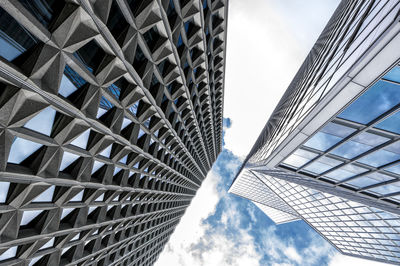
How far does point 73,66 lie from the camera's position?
7.96 m

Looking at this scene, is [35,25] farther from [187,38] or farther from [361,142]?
[361,142]

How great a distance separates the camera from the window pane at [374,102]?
30.9ft

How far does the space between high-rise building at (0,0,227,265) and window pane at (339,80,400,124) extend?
10875 millimetres

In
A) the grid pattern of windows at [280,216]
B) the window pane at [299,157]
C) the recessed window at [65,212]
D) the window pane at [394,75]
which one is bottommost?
the recessed window at [65,212]

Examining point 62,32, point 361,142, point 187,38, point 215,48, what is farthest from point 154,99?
point 361,142

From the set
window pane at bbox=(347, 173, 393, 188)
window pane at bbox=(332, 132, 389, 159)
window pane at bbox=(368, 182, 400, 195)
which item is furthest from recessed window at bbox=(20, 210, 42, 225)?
window pane at bbox=(368, 182, 400, 195)

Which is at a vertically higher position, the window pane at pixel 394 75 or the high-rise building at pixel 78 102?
the window pane at pixel 394 75

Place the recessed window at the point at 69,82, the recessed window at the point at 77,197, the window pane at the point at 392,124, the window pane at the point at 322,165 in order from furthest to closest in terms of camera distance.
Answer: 1. the window pane at the point at 322,165
2. the recessed window at the point at 77,197
3. the window pane at the point at 392,124
4. the recessed window at the point at 69,82

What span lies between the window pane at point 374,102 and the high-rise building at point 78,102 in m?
10.9

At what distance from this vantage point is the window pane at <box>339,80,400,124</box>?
30.9 feet

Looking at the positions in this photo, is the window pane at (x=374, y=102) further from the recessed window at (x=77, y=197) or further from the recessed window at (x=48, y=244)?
the recessed window at (x=48, y=244)

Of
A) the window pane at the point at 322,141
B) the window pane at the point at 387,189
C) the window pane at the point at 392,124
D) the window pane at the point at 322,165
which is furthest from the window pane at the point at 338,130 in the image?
the window pane at the point at 387,189

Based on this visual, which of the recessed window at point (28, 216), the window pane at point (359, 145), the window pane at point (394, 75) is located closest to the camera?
the window pane at point (394, 75)

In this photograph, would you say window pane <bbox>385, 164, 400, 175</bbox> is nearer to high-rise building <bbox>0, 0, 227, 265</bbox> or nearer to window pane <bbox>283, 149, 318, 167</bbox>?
window pane <bbox>283, 149, 318, 167</bbox>
